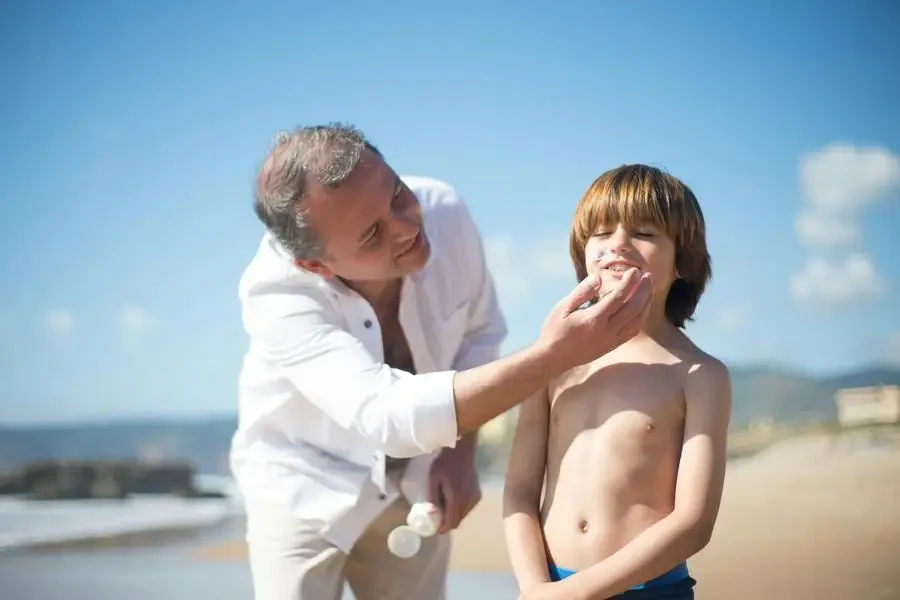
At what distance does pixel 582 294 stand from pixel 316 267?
60 cm

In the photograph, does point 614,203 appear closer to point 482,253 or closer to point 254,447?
point 482,253

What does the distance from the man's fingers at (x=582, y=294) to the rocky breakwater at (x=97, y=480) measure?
24.7 feet

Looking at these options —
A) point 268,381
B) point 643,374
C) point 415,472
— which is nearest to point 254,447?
point 268,381

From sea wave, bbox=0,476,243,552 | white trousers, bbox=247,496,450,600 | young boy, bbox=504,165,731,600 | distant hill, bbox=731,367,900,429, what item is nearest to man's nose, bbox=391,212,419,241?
young boy, bbox=504,165,731,600

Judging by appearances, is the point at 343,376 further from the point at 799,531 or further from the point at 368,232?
the point at 799,531

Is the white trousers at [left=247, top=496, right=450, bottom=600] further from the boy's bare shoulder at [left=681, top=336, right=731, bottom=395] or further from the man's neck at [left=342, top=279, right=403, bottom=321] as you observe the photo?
the boy's bare shoulder at [left=681, top=336, right=731, bottom=395]

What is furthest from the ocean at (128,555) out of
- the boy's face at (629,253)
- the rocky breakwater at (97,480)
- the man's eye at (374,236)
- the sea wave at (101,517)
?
the boy's face at (629,253)

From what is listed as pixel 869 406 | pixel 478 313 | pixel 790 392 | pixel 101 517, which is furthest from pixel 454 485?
pixel 790 392

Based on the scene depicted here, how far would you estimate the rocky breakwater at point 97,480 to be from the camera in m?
8.37

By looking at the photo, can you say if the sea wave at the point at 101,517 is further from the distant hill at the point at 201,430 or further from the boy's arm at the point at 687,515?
the boy's arm at the point at 687,515

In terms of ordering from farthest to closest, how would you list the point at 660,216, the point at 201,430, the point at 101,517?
1. the point at 201,430
2. the point at 101,517
3. the point at 660,216

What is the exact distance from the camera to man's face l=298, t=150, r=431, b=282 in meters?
1.72

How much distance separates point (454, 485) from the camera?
1889 millimetres

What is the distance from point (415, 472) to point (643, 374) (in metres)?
0.66
